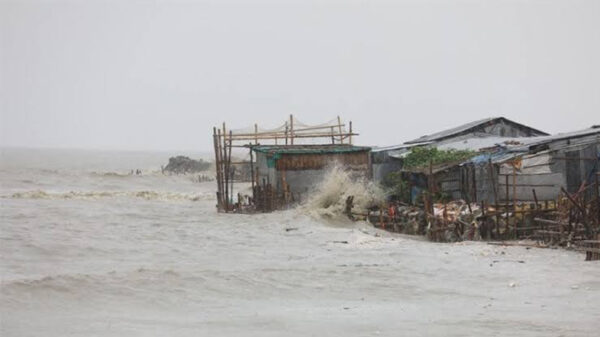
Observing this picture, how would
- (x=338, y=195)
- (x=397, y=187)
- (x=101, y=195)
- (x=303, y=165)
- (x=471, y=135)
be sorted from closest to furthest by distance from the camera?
(x=338, y=195) < (x=397, y=187) < (x=303, y=165) < (x=471, y=135) < (x=101, y=195)

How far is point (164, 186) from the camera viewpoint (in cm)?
5881

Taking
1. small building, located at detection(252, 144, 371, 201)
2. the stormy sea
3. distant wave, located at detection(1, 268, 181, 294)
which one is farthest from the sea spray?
distant wave, located at detection(1, 268, 181, 294)

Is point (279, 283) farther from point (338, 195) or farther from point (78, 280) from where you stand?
point (338, 195)

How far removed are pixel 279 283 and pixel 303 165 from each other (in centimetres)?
1631

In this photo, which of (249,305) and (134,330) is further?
(249,305)

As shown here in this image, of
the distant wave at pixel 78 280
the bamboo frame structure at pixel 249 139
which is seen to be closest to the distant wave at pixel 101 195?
the bamboo frame structure at pixel 249 139

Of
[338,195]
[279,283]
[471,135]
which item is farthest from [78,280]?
[471,135]

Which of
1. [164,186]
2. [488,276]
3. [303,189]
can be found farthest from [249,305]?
[164,186]

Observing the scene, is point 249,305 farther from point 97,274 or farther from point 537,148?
point 537,148

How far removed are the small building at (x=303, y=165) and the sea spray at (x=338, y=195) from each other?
37 centimetres

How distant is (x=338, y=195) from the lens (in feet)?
93.9

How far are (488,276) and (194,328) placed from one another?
6.51 metres

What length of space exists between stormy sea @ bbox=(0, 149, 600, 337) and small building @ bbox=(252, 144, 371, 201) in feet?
15.7

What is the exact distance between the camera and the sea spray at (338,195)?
90.4 ft
